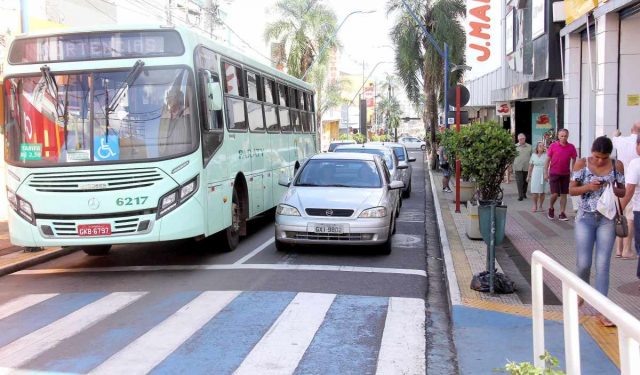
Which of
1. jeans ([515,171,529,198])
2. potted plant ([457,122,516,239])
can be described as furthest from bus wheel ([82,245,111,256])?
jeans ([515,171,529,198])

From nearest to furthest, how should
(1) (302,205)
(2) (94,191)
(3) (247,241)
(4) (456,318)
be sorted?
(4) (456,318), (2) (94,191), (1) (302,205), (3) (247,241)

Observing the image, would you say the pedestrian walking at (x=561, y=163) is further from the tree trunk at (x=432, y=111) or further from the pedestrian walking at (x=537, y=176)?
the tree trunk at (x=432, y=111)

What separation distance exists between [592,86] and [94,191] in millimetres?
10237

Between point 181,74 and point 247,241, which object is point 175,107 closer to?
point 181,74

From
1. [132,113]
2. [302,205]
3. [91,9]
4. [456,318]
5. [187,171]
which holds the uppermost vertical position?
[91,9]

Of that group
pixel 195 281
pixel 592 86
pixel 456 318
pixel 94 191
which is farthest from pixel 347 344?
pixel 592 86

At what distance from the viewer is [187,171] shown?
334 inches

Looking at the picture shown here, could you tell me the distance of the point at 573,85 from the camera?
1516 centimetres

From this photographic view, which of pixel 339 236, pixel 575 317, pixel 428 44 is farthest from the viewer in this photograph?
pixel 428 44

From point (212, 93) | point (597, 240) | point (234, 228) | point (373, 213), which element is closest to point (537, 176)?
point (373, 213)

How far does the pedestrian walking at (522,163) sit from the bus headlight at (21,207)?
1155 centimetres

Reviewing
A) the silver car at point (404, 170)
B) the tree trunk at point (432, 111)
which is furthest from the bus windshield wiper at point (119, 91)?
the tree trunk at point (432, 111)

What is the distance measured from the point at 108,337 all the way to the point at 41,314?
1.39m

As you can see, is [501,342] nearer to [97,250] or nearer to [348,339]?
[348,339]
